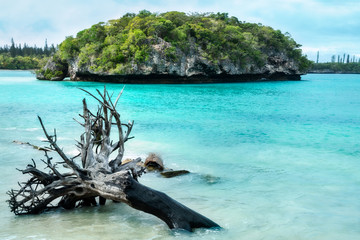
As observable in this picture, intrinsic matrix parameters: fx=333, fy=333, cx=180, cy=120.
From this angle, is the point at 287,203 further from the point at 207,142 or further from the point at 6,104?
the point at 6,104

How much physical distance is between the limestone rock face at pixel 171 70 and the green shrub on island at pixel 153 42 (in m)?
0.40

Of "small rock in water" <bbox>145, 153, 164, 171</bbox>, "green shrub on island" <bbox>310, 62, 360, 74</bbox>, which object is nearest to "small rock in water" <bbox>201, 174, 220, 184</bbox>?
"small rock in water" <bbox>145, 153, 164, 171</bbox>

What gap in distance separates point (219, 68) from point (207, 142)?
44.0m

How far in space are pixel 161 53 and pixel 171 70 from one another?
2950mm

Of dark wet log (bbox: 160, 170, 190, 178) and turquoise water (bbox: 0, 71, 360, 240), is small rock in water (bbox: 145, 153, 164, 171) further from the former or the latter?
turquoise water (bbox: 0, 71, 360, 240)

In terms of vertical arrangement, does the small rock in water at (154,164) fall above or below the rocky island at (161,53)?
below

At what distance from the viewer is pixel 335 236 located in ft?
17.1

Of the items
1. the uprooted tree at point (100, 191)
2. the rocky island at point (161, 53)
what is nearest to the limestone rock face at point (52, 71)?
the rocky island at point (161, 53)

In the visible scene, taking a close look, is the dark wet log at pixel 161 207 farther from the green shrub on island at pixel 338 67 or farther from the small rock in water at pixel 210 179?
the green shrub on island at pixel 338 67

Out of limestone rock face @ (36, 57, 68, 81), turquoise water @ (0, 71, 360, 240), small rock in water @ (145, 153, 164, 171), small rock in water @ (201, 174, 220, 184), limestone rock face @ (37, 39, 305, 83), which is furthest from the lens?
limestone rock face @ (36, 57, 68, 81)

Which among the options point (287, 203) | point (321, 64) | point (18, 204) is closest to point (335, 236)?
point (287, 203)

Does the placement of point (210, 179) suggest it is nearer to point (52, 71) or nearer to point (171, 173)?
point (171, 173)

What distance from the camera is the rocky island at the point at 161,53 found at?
5009 cm

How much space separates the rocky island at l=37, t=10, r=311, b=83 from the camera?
1972 inches
